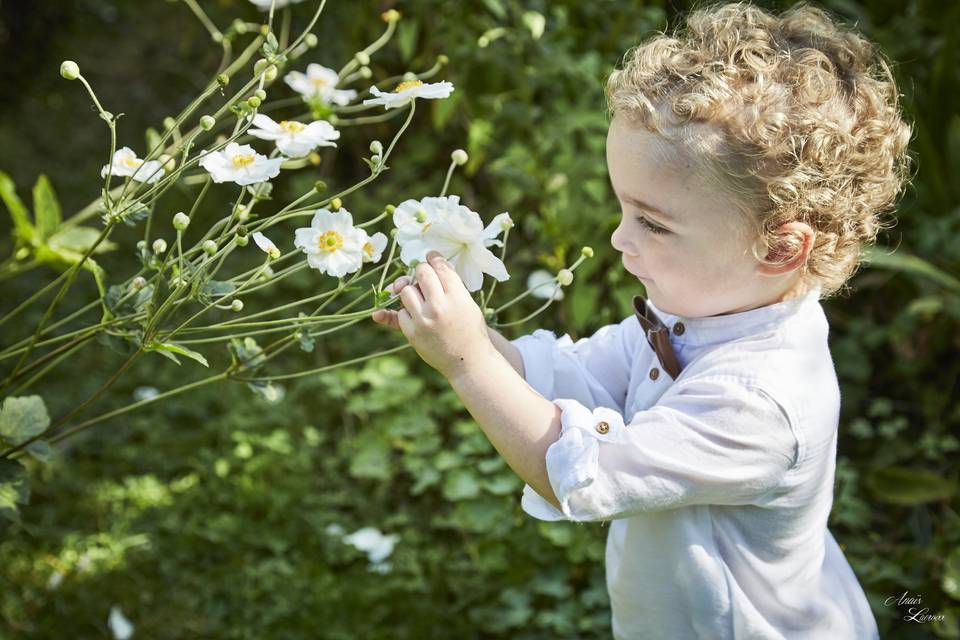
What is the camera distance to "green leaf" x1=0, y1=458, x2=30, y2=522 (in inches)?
46.5

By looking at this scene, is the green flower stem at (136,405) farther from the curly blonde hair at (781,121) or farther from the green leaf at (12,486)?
the curly blonde hair at (781,121)

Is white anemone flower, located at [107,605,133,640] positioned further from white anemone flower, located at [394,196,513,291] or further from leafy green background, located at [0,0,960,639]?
white anemone flower, located at [394,196,513,291]

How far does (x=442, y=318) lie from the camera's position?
1075mm

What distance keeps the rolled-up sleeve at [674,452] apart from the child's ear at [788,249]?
144mm

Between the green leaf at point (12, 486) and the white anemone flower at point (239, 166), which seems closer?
the white anemone flower at point (239, 166)

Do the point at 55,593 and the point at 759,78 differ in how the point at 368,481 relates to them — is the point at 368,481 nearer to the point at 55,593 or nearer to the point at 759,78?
the point at 55,593

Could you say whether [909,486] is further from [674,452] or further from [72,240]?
[72,240]

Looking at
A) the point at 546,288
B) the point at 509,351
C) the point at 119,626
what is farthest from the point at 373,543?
the point at 509,351

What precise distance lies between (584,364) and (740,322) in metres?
0.26

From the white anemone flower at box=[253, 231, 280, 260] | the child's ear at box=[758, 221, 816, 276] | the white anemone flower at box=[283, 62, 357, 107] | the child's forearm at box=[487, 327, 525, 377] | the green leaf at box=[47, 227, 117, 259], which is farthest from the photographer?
the green leaf at box=[47, 227, 117, 259]

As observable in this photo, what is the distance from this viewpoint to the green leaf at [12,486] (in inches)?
46.5

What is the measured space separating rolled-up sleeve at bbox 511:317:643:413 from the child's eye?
0.81ft

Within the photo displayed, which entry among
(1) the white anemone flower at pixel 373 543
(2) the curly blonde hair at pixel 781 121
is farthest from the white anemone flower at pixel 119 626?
(2) the curly blonde hair at pixel 781 121

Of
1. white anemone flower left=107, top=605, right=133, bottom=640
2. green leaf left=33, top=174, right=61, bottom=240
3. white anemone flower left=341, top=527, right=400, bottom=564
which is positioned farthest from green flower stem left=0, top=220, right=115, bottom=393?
white anemone flower left=341, top=527, right=400, bottom=564
